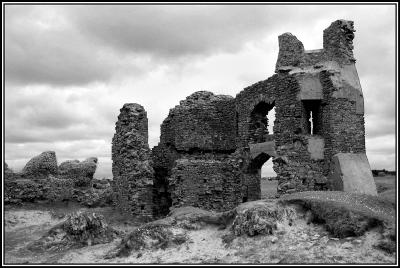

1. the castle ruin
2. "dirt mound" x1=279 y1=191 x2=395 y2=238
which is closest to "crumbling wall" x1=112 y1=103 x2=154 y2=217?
the castle ruin

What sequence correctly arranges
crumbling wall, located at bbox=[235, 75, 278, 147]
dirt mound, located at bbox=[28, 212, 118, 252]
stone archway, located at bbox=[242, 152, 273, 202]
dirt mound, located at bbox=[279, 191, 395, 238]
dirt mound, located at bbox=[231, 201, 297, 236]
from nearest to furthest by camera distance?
dirt mound, located at bbox=[279, 191, 395, 238] → dirt mound, located at bbox=[231, 201, 297, 236] → dirt mound, located at bbox=[28, 212, 118, 252] → crumbling wall, located at bbox=[235, 75, 278, 147] → stone archway, located at bbox=[242, 152, 273, 202]

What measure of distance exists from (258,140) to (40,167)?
33.3ft

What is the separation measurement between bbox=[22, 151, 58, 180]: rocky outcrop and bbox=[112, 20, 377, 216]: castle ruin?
3.12 meters

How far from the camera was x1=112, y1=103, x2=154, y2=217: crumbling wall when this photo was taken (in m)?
18.6

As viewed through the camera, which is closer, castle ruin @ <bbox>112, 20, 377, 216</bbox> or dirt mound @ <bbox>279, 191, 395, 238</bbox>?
dirt mound @ <bbox>279, 191, 395, 238</bbox>

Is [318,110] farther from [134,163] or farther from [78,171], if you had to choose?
[78,171]

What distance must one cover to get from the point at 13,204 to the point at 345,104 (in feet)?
47.2

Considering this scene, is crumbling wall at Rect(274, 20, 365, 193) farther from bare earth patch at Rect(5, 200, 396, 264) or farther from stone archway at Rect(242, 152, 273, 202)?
bare earth patch at Rect(5, 200, 396, 264)

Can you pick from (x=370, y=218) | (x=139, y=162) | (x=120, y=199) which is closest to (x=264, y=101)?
(x=139, y=162)

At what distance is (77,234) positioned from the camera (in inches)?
530

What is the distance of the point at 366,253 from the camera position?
8711mm

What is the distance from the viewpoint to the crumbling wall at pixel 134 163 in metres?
18.6

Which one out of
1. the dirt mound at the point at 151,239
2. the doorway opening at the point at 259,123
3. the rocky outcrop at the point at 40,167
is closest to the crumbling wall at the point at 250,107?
the doorway opening at the point at 259,123

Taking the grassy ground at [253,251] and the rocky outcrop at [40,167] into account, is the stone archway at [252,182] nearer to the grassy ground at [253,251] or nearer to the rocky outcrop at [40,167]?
the grassy ground at [253,251]
